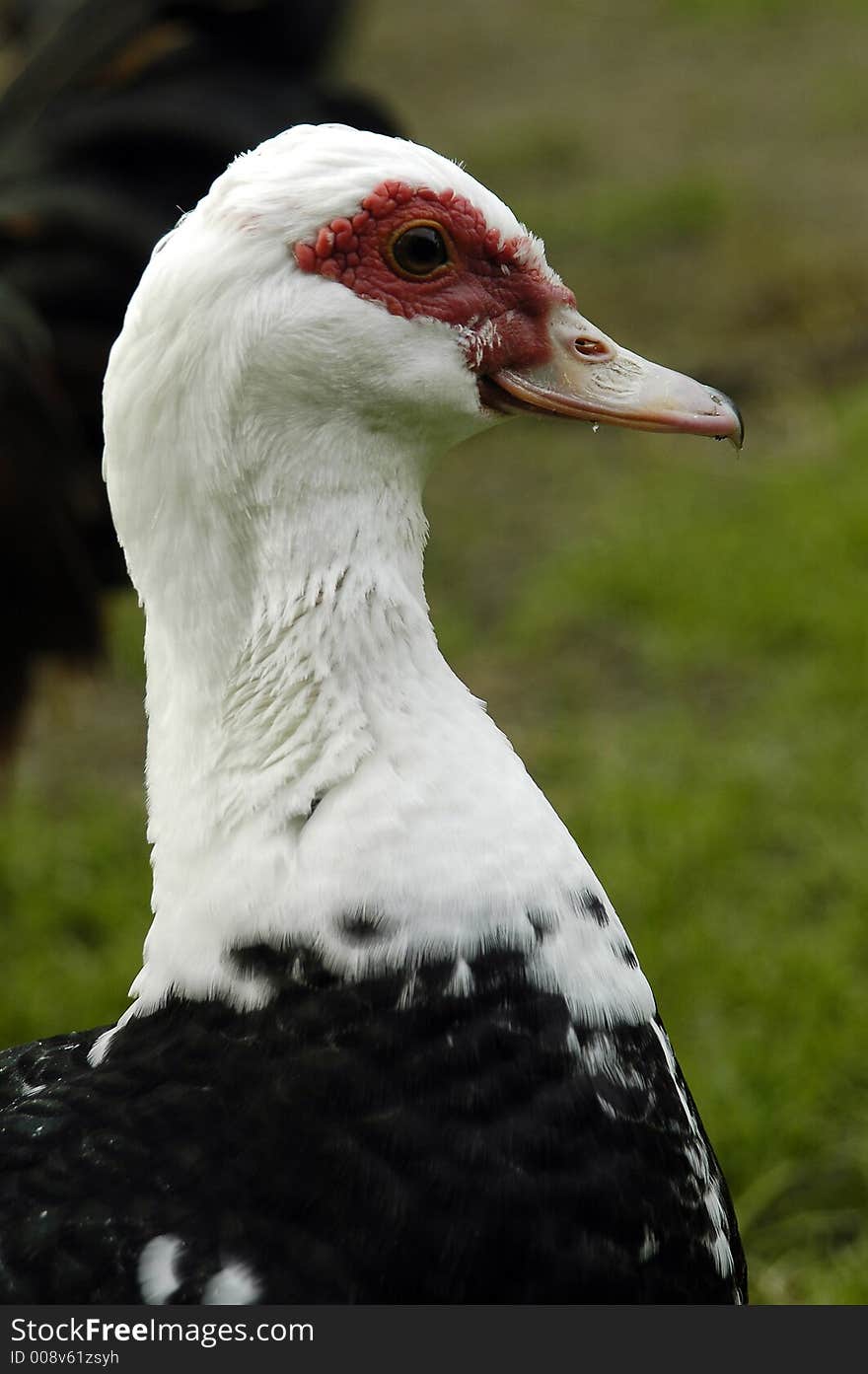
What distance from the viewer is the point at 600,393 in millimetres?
1870

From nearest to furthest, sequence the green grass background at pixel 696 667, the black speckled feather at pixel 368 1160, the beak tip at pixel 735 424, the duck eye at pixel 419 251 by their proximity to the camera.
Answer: the black speckled feather at pixel 368 1160
the duck eye at pixel 419 251
the beak tip at pixel 735 424
the green grass background at pixel 696 667

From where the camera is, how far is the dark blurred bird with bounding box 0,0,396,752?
3301mm

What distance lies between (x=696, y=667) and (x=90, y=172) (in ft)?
7.07

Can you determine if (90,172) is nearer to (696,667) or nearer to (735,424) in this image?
(735,424)

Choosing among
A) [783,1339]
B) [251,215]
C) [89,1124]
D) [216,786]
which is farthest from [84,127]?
[783,1339]

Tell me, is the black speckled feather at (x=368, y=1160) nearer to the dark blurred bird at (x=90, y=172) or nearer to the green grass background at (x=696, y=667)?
the green grass background at (x=696, y=667)

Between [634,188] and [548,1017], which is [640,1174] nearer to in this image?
[548,1017]

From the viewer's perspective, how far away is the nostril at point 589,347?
1.88 metres

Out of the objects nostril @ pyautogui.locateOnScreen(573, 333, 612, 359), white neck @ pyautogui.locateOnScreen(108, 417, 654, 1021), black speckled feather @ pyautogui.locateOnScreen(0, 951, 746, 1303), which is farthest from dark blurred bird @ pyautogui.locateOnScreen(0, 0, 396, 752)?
black speckled feather @ pyautogui.locateOnScreen(0, 951, 746, 1303)

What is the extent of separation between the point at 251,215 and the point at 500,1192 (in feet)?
3.38

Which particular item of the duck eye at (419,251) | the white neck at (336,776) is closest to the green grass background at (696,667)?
the white neck at (336,776)

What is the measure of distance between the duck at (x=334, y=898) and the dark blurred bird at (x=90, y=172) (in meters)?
1.63

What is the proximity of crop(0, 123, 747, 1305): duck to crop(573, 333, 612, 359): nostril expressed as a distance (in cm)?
13

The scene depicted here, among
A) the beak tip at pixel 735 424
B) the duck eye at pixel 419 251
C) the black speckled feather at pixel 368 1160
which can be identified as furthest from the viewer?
the beak tip at pixel 735 424
